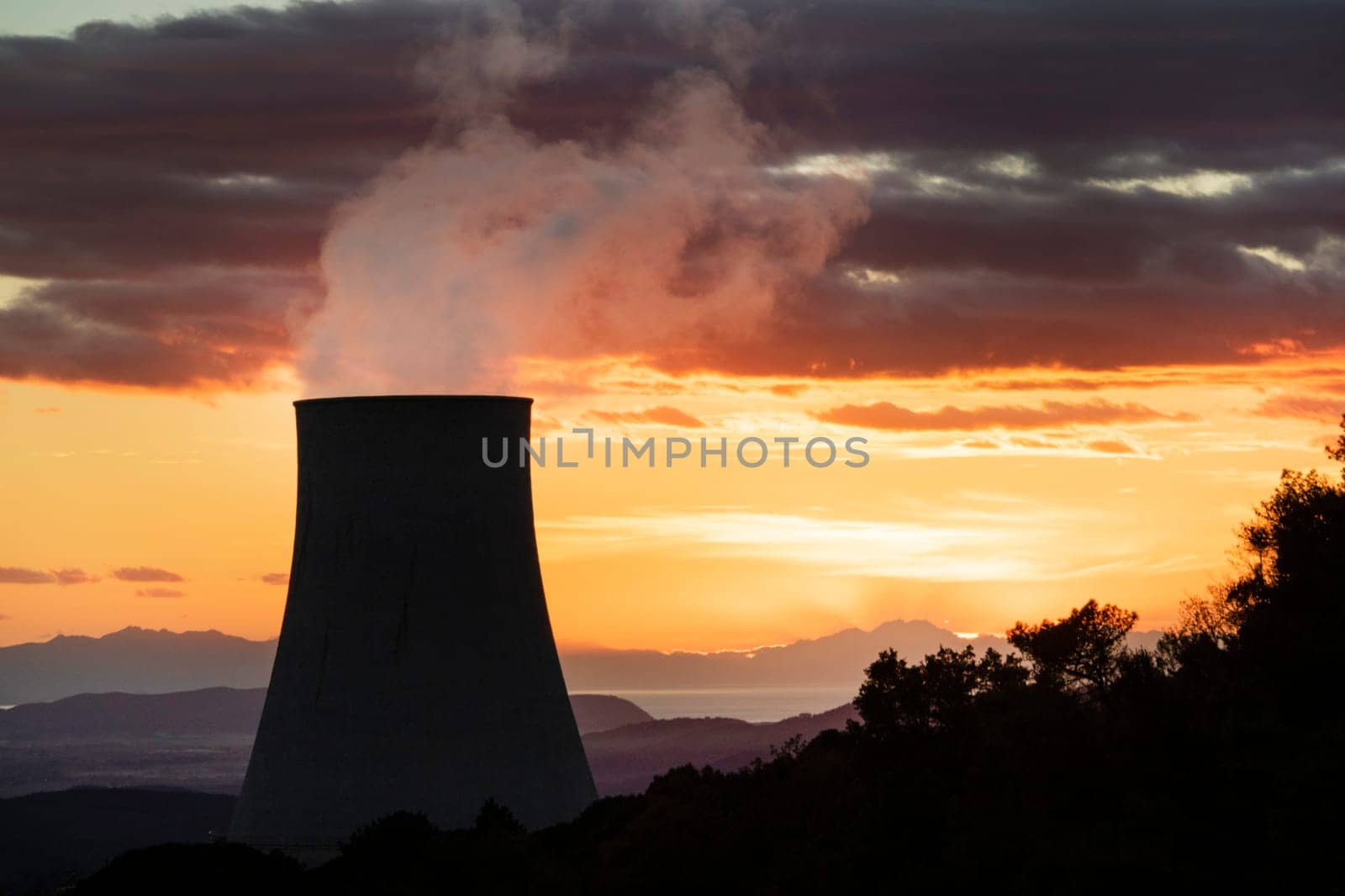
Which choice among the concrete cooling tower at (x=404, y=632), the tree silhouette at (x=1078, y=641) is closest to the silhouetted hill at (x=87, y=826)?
the tree silhouette at (x=1078, y=641)

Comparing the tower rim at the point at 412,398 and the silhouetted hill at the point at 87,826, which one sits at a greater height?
the tower rim at the point at 412,398

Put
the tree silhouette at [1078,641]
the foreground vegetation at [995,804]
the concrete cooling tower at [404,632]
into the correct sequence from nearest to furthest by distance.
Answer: the foreground vegetation at [995,804] < the concrete cooling tower at [404,632] < the tree silhouette at [1078,641]

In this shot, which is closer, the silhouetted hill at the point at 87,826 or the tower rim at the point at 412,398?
the tower rim at the point at 412,398

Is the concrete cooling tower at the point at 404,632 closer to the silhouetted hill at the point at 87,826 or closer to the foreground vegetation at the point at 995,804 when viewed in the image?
the foreground vegetation at the point at 995,804

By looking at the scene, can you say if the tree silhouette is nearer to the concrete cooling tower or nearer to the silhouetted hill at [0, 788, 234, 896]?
the concrete cooling tower

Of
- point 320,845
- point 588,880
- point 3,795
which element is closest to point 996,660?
point 588,880

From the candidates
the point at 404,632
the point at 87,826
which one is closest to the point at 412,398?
the point at 404,632
